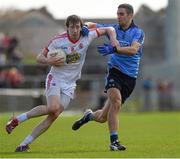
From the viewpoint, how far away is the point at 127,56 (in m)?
13.9

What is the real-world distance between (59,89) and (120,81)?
108 centimetres

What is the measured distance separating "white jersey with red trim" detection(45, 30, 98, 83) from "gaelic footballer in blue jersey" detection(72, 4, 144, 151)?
Result: 33cm

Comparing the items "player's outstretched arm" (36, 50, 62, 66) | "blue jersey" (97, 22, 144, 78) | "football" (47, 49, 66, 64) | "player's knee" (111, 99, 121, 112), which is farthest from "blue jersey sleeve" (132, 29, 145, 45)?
"player's outstretched arm" (36, 50, 62, 66)

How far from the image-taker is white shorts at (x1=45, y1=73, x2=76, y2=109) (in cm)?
1347

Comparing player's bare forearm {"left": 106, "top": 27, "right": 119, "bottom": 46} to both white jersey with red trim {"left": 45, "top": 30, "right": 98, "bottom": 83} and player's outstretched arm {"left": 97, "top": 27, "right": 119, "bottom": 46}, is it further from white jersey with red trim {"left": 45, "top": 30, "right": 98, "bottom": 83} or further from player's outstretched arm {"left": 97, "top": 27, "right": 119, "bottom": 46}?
white jersey with red trim {"left": 45, "top": 30, "right": 98, "bottom": 83}

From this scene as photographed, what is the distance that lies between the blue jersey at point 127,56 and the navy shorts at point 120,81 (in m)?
0.07

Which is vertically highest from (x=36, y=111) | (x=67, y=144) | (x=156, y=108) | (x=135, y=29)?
(x=135, y=29)

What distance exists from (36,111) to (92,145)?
1903 millimetres

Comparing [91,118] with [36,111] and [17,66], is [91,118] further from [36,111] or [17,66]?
[17,66]

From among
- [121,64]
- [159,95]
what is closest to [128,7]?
[121,64]

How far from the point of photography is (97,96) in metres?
37.7

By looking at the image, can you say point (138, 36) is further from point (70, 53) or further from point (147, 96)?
point (147, 96)

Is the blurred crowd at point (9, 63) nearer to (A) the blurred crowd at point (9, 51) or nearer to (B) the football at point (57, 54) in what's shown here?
(A) the blurred crowd at point (9, 51)

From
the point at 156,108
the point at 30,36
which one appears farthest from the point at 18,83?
the point at 30,36
